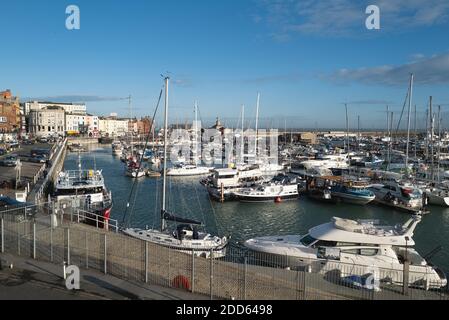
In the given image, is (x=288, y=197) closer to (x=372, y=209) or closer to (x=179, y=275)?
(x=372, y=209)

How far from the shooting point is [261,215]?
3478cm

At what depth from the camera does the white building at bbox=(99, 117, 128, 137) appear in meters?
179

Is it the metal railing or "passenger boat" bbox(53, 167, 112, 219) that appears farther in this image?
"passenger boat" bbox(53, 167, 112, 219)

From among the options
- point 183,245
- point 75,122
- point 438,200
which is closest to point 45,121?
point 75,122

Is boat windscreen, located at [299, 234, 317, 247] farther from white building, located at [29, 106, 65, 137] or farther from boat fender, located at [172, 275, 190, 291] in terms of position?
white building, located at [29, 106, 65, 137]

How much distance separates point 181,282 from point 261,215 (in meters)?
22.7

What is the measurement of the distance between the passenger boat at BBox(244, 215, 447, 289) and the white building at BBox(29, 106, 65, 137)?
142223 mm

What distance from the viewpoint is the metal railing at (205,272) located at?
484 inches

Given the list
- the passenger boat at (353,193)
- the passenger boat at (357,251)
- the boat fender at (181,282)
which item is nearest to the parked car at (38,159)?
the passenger boat at (353,193)

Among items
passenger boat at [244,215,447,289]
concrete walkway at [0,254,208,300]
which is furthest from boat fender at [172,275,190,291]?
passenger boat at [244,215,447,289]

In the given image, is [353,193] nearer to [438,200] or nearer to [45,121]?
[438,200]
